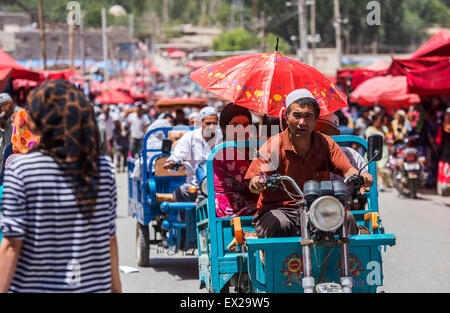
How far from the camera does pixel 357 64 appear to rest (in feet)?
277

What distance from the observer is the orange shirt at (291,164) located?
5.05 metres

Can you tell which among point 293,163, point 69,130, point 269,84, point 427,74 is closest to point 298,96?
point 293,163

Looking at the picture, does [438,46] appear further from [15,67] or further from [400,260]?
[15,67]

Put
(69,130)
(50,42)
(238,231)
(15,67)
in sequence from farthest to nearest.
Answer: (50,42)
(15,67)
(238,231)
(69,130)

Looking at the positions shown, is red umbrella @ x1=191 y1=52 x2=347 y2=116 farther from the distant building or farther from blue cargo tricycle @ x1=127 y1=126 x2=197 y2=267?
the distant building

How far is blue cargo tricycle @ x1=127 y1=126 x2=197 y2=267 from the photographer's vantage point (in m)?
8.08

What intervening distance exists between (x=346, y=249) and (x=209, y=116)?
4142 millimetres

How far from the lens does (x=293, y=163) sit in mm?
5066

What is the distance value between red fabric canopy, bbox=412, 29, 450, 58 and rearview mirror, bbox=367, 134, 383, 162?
11.1m

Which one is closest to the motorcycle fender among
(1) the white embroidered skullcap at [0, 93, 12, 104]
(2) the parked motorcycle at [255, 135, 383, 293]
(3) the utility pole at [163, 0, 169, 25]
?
(1) the white embroidered skullcap at [0, 93, 12, 104]

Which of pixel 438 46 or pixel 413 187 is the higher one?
pixel 438 46

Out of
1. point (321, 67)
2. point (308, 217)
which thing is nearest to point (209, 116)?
point (308, 217)

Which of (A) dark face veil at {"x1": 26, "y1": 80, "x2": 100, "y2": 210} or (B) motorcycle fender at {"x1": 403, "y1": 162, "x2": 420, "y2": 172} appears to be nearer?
(A) dark face veil at {"x1": 26, "y1": 80, "x2": 100, "y2": 210}

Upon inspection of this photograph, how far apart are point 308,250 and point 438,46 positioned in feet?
39.6
